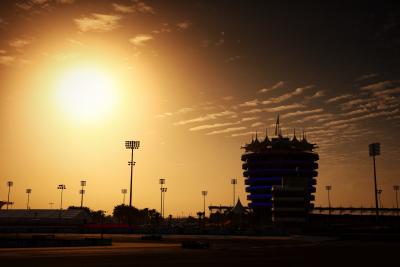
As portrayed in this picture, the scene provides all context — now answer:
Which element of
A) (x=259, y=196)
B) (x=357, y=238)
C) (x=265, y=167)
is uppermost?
(x=265, y=167)

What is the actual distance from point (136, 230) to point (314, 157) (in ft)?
375

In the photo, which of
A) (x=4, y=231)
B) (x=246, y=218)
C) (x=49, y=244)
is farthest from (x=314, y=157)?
(x=49, y=244)

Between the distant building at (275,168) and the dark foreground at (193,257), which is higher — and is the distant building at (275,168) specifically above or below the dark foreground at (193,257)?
above

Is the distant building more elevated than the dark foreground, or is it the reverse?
the distant building

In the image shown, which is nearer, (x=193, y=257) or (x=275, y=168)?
(x=193, y=257)

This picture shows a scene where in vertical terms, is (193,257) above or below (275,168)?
below

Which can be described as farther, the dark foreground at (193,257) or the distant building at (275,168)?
the distant building at (275,168)

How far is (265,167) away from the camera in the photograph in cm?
18650

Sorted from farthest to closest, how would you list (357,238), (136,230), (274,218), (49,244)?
1. (274,218)
2. (136,230)
3. (357,238)
4. (49,244)

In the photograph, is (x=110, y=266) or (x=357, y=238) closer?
(x=110, y=266)

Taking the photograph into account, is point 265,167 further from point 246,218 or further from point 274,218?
point 274,218

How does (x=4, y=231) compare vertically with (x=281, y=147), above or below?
below

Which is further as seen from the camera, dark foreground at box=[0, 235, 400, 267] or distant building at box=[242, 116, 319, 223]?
distant building at box=[242, 116, 319, 223]

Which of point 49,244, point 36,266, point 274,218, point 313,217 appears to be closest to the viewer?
point 36,266
